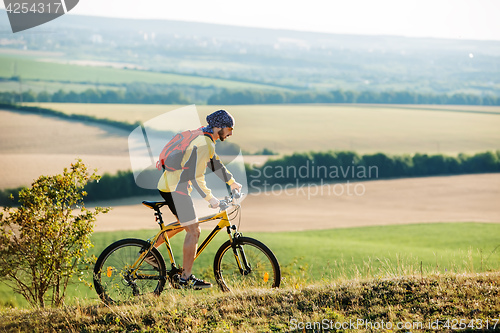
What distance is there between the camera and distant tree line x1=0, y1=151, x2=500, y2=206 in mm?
58656

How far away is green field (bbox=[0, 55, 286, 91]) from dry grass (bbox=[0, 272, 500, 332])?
12098 centimetres

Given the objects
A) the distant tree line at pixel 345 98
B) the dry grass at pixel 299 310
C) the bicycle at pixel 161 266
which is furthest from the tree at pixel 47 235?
the distant tree line at pixel 345 98

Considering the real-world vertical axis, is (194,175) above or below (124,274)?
above

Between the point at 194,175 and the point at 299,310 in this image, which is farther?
the point at 194,175

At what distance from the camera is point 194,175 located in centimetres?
525

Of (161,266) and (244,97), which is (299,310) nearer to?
(161,266)

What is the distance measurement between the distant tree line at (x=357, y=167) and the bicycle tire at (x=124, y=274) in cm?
4815

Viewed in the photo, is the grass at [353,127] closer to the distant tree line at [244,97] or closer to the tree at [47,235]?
the distant tree line at [244,97]

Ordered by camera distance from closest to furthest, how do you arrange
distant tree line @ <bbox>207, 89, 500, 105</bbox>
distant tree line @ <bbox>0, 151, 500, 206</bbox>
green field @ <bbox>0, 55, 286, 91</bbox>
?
distant tree line @ <bbox>0, 151, 500, 206</bbox>, distant tree line @ <bbox>207, 89, 500, 105</bbox>, green field @ <bbox>0, 55, 286, 91</bbox>

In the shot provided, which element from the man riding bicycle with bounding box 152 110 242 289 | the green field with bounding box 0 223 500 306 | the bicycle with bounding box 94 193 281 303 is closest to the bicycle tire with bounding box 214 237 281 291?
the bicycle with bounding box 94 193 281 303

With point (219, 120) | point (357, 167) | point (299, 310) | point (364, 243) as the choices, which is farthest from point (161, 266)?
point (357, 167)

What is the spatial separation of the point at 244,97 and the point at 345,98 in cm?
2579

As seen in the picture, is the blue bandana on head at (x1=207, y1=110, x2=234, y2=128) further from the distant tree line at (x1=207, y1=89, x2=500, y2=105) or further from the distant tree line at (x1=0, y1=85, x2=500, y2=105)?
the distant tree line at (x1=207, y1=89, x2=500, y2=105)

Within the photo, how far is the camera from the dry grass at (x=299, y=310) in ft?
15.9
